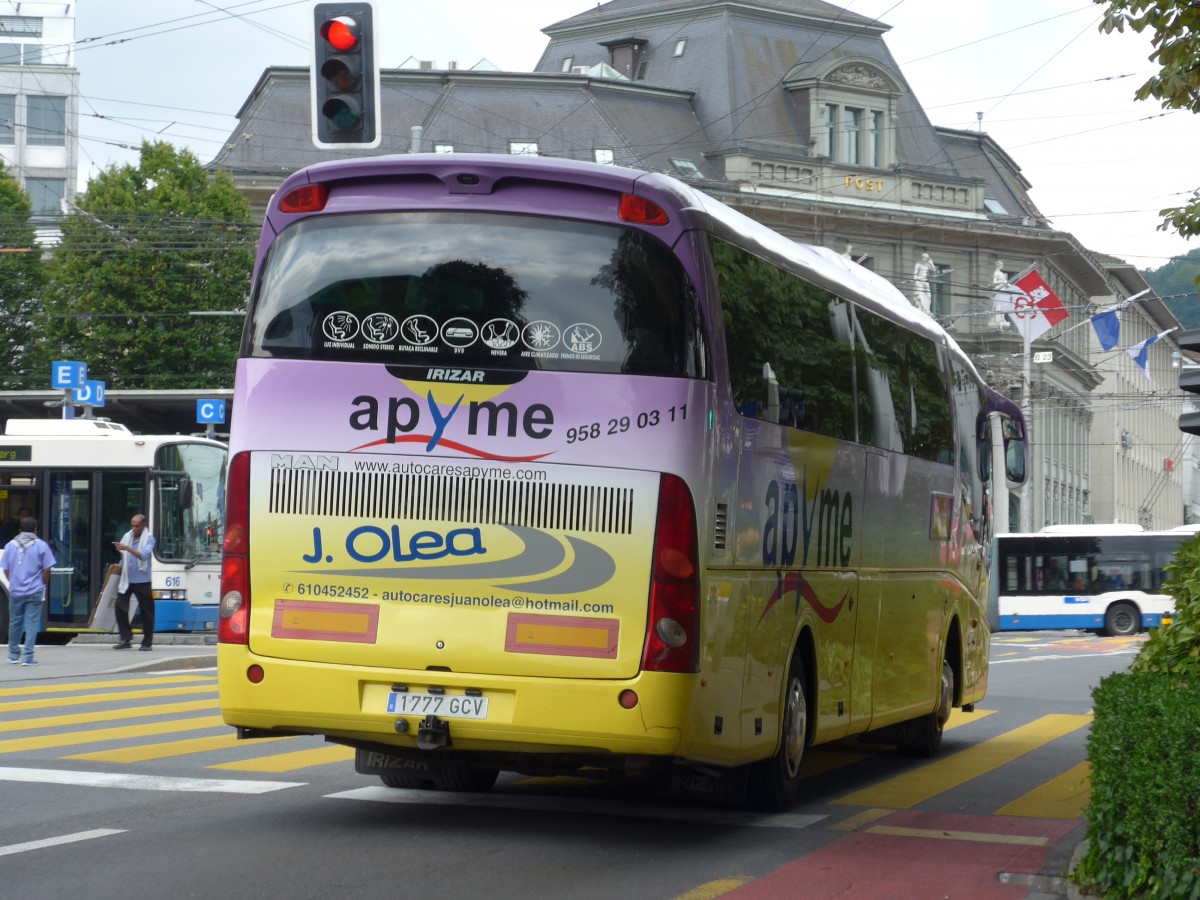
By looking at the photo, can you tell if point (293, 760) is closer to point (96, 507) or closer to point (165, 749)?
point (165, 749)

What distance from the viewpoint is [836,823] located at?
1053cm

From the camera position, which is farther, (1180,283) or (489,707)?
(1180,283)

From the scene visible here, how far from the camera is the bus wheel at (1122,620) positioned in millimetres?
49625

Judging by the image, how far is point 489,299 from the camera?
9117 mm

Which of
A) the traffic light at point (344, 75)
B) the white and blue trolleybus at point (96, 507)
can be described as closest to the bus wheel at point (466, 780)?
the traffic light at point (344, 75)

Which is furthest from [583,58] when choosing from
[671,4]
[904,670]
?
[904,670]

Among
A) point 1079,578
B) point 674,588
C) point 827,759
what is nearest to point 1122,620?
point 1079,578

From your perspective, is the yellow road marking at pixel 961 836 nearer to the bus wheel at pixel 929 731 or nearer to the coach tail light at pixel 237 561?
the coach tail light at pixel 237 561

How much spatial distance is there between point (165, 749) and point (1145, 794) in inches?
307

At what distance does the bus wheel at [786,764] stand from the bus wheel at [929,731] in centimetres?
421

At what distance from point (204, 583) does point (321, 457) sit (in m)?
19.8

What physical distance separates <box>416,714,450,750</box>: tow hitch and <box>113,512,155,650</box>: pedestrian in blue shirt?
17.2 metres

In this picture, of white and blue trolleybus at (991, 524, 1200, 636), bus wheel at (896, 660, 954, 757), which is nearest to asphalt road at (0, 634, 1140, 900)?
bus wheel at (896, 660, 954, 757)

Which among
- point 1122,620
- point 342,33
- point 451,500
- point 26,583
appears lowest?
point 1122,620
